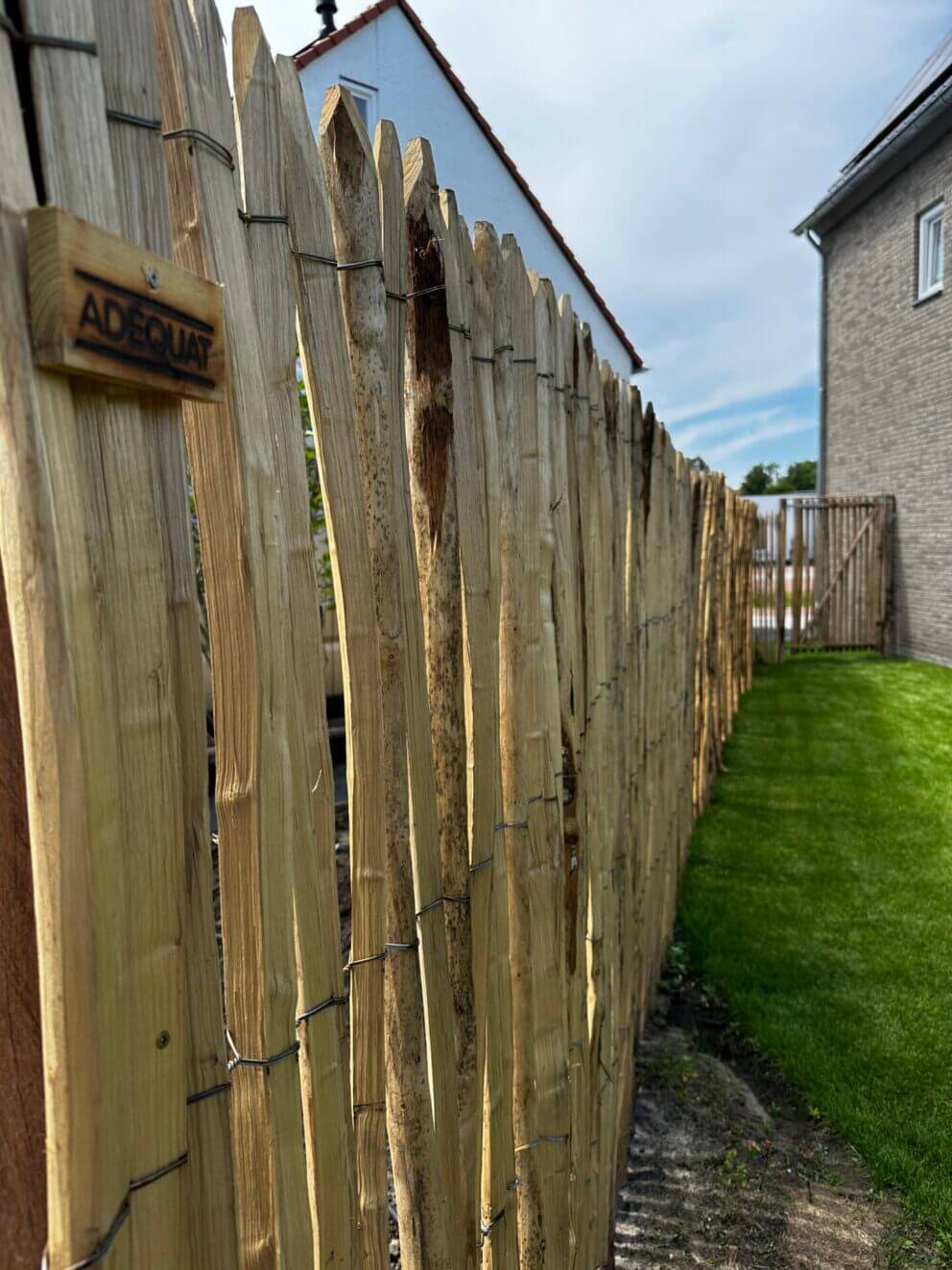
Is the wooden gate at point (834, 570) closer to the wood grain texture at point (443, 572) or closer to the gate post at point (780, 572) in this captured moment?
the gate post at point (780, 572)

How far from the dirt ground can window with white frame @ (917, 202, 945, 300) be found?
39.1 feet

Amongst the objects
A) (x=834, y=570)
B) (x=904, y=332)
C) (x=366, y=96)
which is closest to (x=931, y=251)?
(x=904, y=332)

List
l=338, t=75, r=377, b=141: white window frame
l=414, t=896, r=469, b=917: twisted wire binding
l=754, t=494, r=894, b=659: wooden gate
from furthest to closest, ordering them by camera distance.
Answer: l=754, t=494, r=894, b=659: wooden gate
l=338, t=75, r=377, b=141: white window frame
l=414, t=896, r=469, b=917: twisted wire binding

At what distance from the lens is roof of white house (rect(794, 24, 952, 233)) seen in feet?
34.6

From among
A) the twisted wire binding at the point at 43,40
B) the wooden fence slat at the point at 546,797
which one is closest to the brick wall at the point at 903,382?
the wooden fence slat at the point at 546,797

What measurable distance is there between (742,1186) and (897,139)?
13.2m

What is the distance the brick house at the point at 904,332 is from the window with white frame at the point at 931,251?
2 centimetres

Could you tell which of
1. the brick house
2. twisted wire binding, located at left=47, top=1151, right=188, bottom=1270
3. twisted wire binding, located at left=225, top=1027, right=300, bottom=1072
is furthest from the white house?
twisted wire binding, located at left=47, top=1151, right=188, bottom=1270

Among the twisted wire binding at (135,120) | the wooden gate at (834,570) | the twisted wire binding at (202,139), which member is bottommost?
the wooden gate at (834,570)

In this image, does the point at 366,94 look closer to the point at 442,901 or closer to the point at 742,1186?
the point at 442,901

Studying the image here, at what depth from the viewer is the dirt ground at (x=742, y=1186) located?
2.23 metres

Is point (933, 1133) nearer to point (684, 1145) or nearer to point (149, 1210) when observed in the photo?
point (684, 1145)

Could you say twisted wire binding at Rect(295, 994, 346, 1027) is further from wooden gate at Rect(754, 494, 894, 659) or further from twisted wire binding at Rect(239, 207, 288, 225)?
wooden gate at Rect(754, 494, 894, 659)

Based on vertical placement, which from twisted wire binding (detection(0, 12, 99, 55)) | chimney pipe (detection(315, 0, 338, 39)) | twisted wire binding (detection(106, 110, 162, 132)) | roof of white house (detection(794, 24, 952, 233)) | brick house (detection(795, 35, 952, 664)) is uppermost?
chimney pipe (detection(315, 0, 338, 39))
